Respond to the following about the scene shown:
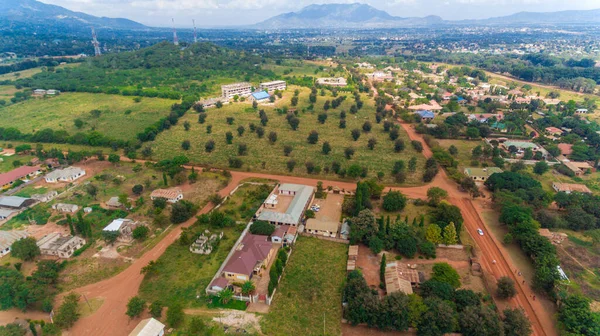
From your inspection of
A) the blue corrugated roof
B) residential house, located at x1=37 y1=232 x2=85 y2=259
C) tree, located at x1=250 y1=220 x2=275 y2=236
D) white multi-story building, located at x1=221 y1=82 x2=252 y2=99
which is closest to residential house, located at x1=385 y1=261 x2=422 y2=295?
tree, located at x1=250 y1=220 x2=275 y2=236

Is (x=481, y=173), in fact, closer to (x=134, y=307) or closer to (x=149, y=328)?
(x=149, y=328)

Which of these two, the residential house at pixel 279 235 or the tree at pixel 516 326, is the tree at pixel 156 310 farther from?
the tree at pixel 516 326

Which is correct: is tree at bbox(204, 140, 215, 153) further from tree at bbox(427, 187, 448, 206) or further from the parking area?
tree at bbox(427, 187, 448, 206)

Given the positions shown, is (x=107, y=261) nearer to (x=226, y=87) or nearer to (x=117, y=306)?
(x=117, y=306)

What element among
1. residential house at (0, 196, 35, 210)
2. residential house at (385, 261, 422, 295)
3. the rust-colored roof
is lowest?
residential house at (385, 261, 422, 295)

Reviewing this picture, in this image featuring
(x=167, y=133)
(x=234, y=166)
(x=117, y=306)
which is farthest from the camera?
(x=167, y=133)

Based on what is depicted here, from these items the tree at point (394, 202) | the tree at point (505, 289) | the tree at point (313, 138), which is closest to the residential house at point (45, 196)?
the tree at point (313, 138)

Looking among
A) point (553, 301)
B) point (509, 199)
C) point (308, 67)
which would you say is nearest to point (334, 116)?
point (509, 199)
